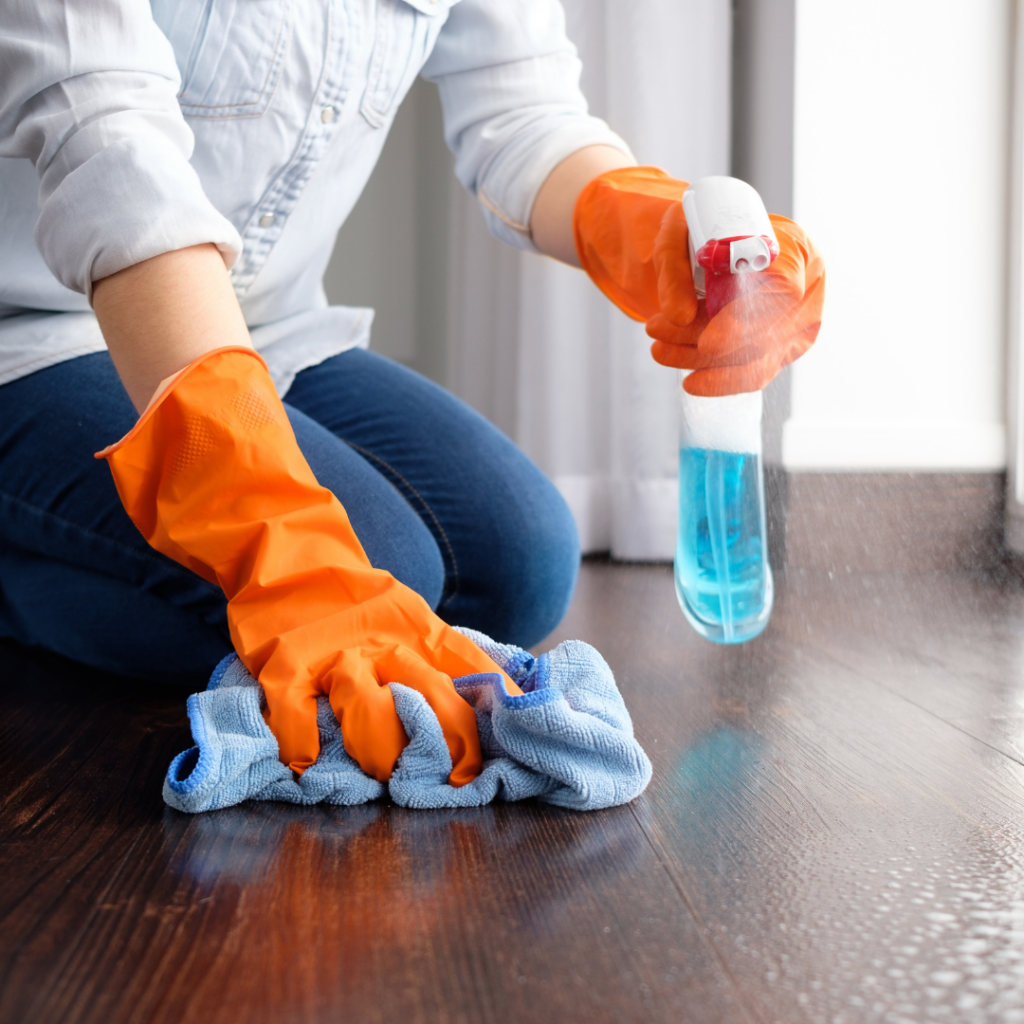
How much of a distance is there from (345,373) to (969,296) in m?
0.97

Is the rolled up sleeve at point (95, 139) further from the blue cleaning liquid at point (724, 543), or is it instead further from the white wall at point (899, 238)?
the white wall at point (899, 238)

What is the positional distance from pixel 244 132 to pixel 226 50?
7 cm

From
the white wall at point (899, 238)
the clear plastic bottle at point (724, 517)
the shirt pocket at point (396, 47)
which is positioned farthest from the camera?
the white wall at point (899, 238)

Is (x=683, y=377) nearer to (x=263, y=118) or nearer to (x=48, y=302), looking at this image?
(x=263, y=118)

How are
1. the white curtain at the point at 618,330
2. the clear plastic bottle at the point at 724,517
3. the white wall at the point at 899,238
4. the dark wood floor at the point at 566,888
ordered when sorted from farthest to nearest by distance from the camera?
the white curtain at the point at 618,330 → the white wall at the point at 899,238 → the clear plastic bottle at the point at 724,517 → the dark wood floor at the point at 566,888

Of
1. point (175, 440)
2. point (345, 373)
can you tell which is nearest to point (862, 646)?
point (345, 373)

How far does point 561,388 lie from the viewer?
1.84 metres

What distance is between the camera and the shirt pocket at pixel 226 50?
82 centimetres

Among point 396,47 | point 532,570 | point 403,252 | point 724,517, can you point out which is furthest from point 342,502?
point 403,252

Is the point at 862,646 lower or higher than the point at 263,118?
lower

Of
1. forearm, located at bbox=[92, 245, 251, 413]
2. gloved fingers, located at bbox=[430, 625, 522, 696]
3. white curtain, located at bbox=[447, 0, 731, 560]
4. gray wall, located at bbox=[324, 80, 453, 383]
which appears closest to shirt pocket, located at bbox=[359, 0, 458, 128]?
forearm, located at bbox=[92, 245, 251, 413]

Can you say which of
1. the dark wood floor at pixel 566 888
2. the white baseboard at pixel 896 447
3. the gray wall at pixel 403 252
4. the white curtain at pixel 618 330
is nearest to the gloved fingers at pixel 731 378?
the dark wood floor at pixel 566 888

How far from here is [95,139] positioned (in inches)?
25.1

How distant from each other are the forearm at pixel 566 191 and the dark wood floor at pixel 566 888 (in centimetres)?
45
